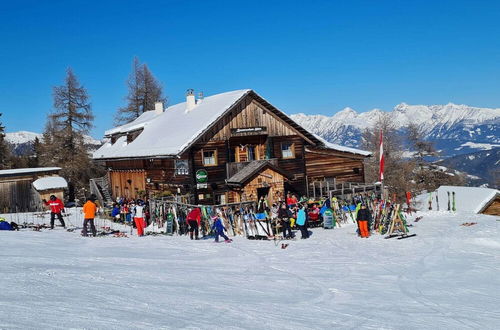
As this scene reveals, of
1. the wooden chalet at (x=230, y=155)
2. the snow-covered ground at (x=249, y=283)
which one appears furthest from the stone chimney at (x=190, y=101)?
the snow-covered ground at (x=249, y=283)

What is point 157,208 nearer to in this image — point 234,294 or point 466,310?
point 234,294

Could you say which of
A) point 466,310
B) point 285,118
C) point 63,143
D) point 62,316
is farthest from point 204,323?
point 63,143

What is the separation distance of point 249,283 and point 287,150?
22568 millimetres

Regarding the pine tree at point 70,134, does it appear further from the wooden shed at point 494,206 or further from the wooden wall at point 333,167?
the wooden shed at point 494,206

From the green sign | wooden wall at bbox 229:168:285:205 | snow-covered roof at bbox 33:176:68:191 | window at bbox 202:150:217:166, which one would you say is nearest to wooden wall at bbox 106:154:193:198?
the green sign

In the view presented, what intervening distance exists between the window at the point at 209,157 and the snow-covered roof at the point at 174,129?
5.72 ft

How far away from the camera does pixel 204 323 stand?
6977mm

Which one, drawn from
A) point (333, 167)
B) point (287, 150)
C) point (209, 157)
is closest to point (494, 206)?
point (333, 167)

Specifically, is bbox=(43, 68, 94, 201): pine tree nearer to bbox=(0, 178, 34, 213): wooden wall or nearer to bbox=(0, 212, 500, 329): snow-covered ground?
bbox=(0, 178, 34, 213): wooden wall

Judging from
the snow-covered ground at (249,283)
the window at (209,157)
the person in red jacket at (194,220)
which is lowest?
the snow-covered ground at (249,283)

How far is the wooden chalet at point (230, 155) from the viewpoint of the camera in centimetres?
2894

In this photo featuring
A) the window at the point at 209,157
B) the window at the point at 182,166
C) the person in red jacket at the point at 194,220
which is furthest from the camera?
the window at the point at 209,157

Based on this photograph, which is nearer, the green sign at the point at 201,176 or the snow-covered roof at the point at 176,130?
the green sign at the point at 201,176

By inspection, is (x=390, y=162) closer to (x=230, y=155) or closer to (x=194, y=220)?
(x=230, y=155)
